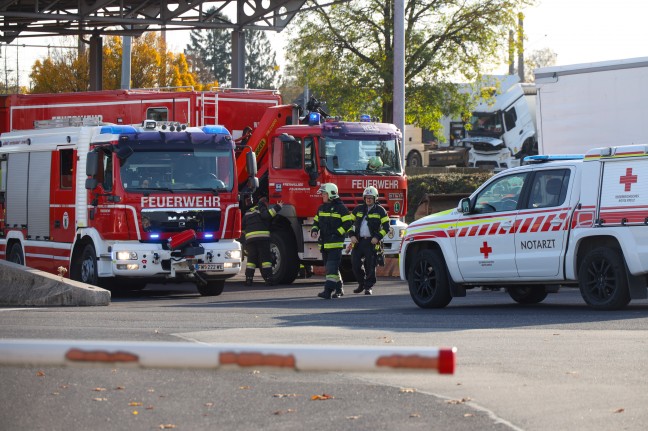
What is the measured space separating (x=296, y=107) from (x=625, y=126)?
238 inches

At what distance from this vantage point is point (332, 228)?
62.7 feet

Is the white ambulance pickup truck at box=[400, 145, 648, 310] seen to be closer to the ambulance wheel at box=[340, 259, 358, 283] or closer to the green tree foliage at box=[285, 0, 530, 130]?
the ambulance wheel at box=[340, 259, 358, 283]

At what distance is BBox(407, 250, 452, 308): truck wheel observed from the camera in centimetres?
1623

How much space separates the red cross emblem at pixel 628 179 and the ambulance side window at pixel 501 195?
4.14ft

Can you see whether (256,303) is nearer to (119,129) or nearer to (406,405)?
(119,129)

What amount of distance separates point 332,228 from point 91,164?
3749 mm

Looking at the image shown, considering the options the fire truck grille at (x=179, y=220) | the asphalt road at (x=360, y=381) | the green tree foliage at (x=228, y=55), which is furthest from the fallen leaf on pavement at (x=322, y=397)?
the green tree foliage at (x=228, y=55)

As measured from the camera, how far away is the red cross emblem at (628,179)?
1473 cm

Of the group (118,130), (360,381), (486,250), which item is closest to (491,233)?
(486,250)

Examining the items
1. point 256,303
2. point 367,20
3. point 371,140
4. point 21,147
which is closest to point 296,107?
point 371,140

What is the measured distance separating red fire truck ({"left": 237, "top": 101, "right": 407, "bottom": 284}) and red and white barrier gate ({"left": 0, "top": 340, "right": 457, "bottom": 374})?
55.0 feet

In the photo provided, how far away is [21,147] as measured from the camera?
Result: 2200cm

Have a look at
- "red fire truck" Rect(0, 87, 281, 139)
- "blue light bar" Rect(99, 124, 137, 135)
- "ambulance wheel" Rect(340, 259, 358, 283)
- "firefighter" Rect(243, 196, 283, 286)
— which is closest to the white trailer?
"ambulance wheel" Rect(340, 259, 358, 283)

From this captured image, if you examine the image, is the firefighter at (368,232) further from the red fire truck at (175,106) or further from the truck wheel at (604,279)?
the red fire truck at (175,106)
